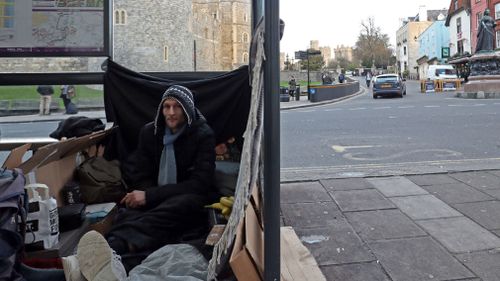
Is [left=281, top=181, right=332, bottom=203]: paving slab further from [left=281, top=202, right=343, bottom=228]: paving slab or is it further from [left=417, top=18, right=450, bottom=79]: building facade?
[left=417, top=18, right=450, bottom=79]: building facade

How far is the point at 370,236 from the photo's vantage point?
3.70m

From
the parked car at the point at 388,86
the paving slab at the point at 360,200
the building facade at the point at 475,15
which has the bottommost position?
the paving slab at the point at 360,200

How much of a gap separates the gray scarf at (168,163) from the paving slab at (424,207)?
2263mm

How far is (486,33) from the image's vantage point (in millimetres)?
23594

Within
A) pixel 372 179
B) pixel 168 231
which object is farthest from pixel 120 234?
pixel 372 179

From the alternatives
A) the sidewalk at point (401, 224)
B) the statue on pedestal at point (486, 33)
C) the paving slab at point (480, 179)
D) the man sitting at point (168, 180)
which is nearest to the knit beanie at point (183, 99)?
the man sitting at point (168, 180)

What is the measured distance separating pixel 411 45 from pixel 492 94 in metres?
73.5

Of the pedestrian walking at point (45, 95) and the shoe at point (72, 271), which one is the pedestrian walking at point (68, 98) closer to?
the pedestrian walking at point (45, 95)

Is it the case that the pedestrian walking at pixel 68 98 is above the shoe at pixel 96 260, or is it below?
above

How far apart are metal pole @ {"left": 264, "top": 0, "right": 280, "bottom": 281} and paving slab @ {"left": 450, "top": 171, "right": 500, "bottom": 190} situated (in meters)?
3.60

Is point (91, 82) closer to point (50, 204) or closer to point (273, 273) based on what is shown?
point (50, 204)

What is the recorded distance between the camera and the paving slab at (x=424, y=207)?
4168 mm

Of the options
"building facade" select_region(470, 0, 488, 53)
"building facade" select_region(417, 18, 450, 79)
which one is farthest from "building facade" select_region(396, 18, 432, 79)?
Result: "building facade" select_region(470, 0, 488, 53)

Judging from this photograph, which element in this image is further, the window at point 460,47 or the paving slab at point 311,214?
the window at point 460,47
